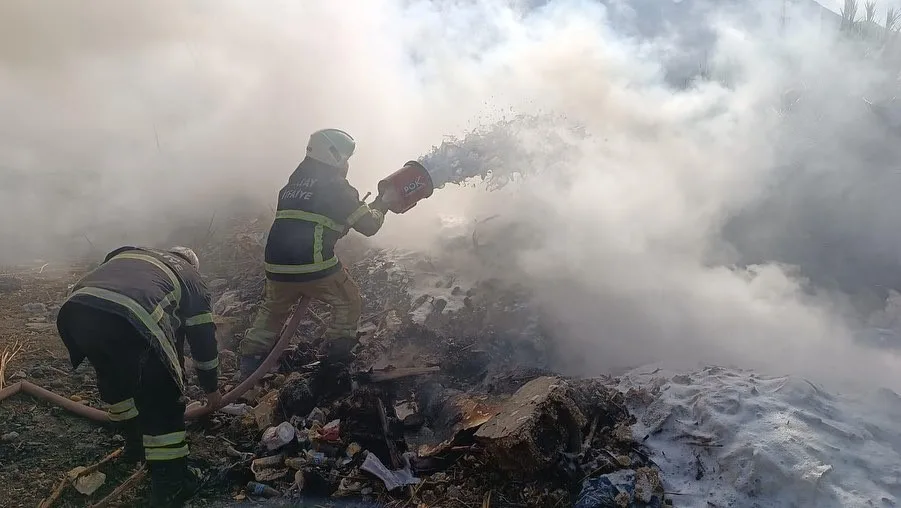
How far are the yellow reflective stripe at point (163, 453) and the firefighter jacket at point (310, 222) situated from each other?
159 cm

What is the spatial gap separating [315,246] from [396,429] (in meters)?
1.56

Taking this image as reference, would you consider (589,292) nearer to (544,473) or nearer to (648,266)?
(648,266)

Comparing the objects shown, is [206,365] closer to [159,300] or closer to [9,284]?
[159,300]

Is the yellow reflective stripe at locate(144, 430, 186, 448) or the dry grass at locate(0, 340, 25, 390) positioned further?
the dry grass at locate(0, 340, 25, 390)

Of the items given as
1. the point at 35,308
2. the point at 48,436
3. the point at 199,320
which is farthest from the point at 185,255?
the point at 35,308

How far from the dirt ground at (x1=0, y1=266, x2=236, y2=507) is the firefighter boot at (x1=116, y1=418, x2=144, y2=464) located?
67 mm

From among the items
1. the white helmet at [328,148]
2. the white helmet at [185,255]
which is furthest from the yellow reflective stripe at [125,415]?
the white helmet at [328,148]

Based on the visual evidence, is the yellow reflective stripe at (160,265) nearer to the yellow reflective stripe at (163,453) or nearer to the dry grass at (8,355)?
the yellow reflective stripe at (163,453)

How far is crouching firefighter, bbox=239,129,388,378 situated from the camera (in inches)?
177

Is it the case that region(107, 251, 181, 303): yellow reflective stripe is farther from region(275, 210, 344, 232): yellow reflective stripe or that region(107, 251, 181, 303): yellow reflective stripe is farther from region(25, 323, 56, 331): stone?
region(25, 323, 56, 331): stone

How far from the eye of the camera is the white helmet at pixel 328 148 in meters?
4.62

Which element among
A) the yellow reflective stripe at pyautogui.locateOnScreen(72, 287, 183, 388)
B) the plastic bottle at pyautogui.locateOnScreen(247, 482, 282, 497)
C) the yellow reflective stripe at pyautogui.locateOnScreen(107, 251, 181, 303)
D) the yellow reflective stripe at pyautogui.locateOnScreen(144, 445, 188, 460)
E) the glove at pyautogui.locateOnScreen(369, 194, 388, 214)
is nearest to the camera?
the yellow reflective stripe at pyautogui.locateOnScreen(72, 287, 183, 388)

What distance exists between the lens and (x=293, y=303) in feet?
15.6

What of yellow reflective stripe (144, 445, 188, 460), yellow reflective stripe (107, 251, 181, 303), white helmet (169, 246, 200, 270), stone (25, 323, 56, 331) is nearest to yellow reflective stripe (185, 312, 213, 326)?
yellow reflective stripe (107, 251, 181, 303)
